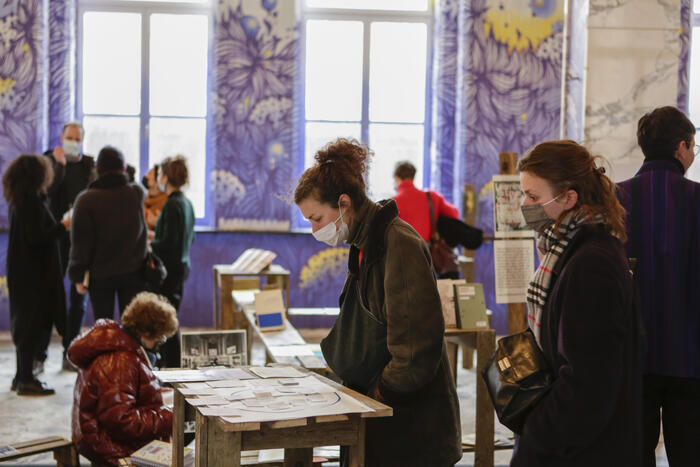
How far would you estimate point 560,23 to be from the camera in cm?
802

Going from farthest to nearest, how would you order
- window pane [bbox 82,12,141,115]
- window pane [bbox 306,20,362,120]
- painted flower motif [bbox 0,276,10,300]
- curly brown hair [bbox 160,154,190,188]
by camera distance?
window pane [bbox 306,20,362,120]
window pane [bbox 82,12,141,115]
painted flower motif [bbox 0,276,10,300]
curly brown hair [bbox 160,154,190,188]

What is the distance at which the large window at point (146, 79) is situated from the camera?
820cm

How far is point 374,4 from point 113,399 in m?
5.95

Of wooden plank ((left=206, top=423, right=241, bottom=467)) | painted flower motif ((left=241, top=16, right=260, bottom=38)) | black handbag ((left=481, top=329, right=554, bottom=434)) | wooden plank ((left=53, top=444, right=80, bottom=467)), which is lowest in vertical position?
wooden plank ((left=53, top=444, right=80, bottom=467))

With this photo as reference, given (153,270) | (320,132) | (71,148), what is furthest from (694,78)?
(71,148)

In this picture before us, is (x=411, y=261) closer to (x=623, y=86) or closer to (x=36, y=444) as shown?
(x=36, y=444)

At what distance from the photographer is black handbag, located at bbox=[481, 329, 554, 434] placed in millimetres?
2059

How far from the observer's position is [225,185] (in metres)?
7.96

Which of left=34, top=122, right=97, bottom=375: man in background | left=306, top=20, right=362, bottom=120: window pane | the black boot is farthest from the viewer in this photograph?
left=306, top=20, right=362, bottom=120: window pane

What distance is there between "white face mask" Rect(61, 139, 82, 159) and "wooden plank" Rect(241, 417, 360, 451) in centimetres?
496


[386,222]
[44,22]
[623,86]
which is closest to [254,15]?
[44,22]

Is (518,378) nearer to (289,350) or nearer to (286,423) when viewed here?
(286,423)

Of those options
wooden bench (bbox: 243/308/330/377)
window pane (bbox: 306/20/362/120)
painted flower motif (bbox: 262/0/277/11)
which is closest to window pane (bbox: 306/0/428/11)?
window pane (bbox: 306/20/362/120)

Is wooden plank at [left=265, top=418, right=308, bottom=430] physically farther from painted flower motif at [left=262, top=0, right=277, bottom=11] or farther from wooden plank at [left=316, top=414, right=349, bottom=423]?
painted flower motif at [left=262, top=0, right=277, bottom=11]
